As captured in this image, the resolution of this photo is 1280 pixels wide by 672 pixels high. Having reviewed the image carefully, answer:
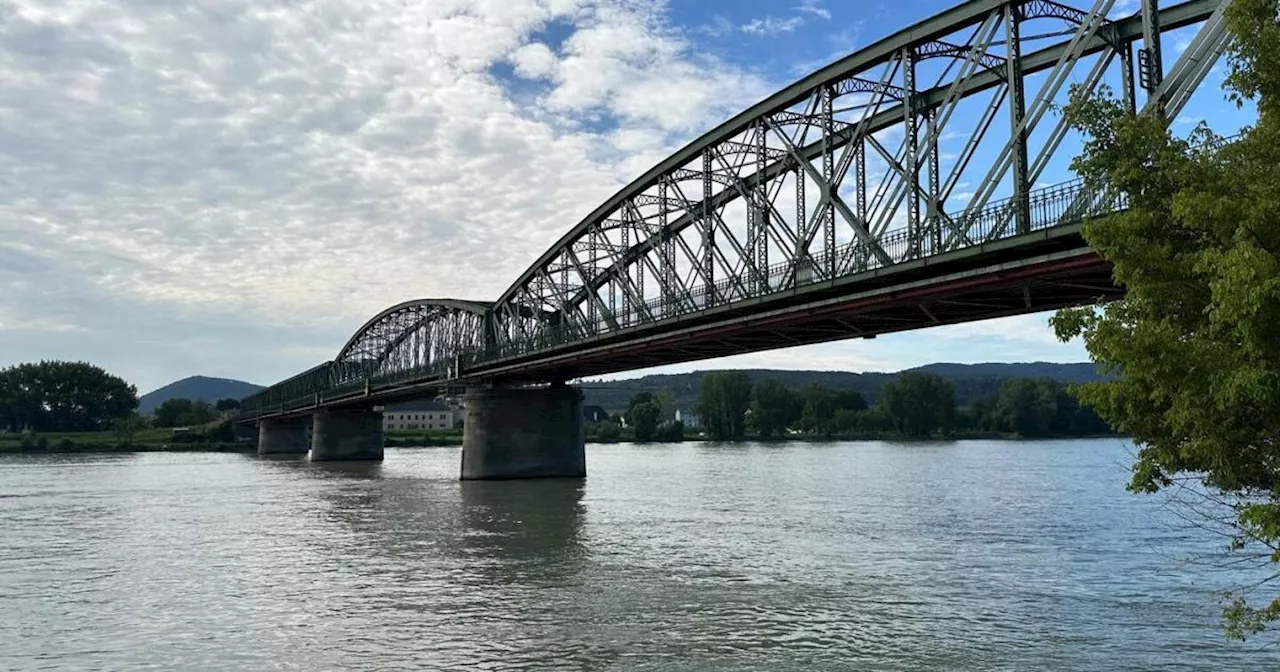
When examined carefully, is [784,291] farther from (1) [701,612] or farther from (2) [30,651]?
(2) [30,651]

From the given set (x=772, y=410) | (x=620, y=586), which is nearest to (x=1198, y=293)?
(x=620, y=586)

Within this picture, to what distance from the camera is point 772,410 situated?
635 ft

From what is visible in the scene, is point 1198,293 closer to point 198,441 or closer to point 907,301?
point 907,301

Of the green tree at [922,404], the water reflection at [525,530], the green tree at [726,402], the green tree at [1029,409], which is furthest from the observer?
the green tree at [726,402]

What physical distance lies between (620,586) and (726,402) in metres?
168

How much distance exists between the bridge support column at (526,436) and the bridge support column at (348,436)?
195 feet

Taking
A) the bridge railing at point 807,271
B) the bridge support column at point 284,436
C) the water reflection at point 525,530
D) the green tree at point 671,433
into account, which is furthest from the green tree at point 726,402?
the water reflection at point 525,530

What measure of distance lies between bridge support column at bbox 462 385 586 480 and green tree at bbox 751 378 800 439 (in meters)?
124

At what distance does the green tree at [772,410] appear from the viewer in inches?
7618

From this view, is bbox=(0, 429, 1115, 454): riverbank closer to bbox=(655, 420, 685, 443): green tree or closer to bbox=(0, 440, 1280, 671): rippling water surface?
bbox=(655, 420, 685, 443): green tree

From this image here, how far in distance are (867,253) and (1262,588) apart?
52.3 ft

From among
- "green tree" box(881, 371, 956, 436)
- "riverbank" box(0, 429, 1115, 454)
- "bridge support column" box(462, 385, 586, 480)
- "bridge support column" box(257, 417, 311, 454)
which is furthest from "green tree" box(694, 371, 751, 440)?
"bridge support column" box(462, 385, 586, 480)

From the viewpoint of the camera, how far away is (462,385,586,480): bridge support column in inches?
2721

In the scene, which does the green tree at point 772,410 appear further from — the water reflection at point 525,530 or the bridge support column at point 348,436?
the water reflection at point 525,530
